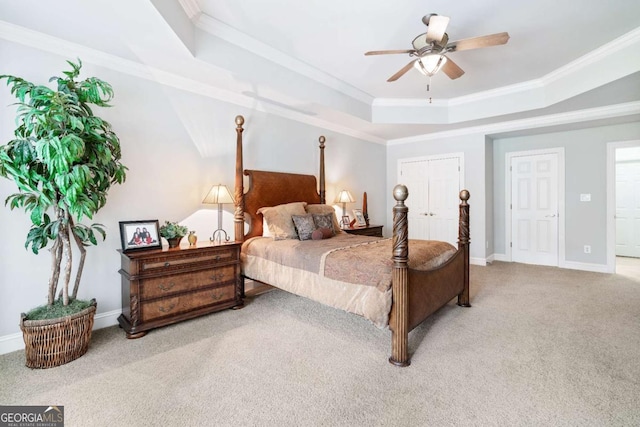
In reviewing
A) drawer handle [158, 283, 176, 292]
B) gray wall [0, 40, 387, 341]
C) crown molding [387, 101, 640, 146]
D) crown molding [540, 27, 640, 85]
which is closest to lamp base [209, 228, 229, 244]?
gray wall [0, 40, 387, 341]

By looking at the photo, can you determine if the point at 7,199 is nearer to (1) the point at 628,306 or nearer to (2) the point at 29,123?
(2) the point at 29,123

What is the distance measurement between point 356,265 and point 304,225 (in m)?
1.23

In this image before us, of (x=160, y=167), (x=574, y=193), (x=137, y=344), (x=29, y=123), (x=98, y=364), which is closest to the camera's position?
(x=29, y=123)

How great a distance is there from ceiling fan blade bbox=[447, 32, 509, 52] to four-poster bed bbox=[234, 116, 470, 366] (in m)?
1.36

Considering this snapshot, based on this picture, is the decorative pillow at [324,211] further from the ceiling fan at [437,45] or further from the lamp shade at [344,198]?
the ceiling fan at [437,45]

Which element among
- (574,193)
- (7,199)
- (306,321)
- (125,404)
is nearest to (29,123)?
(7,199)

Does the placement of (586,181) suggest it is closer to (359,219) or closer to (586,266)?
(586,266)

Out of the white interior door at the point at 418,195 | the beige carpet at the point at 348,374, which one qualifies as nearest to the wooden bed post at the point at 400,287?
the beige carpet at the point at 348,374

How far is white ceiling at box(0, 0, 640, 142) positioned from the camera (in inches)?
89.8

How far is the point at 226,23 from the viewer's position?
2.71 metres

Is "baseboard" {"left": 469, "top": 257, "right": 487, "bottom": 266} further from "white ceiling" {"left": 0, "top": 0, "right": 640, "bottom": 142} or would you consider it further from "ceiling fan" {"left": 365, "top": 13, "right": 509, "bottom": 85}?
"ceiling fan" {"left": 365, "top": 13, "right": 509, "bottom": 85}

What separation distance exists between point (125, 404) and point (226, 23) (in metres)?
3.10

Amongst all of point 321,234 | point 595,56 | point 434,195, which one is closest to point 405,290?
point 321,234

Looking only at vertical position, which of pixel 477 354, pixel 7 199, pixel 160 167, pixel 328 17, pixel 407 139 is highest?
pixel 328 17
